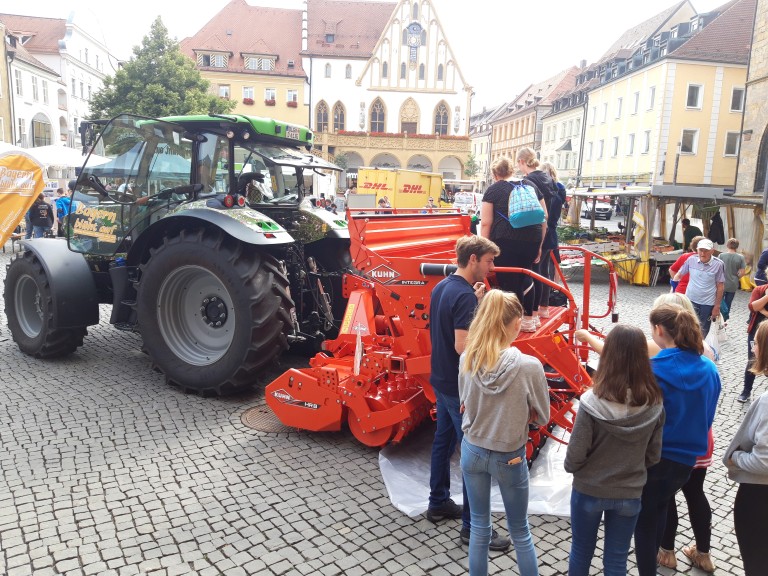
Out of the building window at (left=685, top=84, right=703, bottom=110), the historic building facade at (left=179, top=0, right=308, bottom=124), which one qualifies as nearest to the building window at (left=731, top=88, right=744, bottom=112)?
the building window at (left=685, top=84, right=703, bottom=110)

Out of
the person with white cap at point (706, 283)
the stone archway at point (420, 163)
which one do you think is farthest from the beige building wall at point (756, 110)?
the stone archway at point (420, 163)

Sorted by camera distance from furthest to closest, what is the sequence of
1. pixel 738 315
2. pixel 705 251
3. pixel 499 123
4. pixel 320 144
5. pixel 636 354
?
pixel 499 123 < pixel 320 144 < pixel 738 315 < pixel 705 251 < pixel 636 354

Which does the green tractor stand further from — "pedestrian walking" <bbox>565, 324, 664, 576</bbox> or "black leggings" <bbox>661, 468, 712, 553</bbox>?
"black leggings" <bbox>661, 468, 712, 553</bbox>

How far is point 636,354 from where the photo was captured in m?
2.40

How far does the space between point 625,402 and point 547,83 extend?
64076 mm

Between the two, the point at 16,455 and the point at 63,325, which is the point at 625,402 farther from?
the point at 63,325

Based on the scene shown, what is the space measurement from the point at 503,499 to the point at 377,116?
165 ft

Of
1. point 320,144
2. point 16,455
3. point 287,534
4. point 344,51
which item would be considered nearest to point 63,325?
point 16,455

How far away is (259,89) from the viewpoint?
159 feet

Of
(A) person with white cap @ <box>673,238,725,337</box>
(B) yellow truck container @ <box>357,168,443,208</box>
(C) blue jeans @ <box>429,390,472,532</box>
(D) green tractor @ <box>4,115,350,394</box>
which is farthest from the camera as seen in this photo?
(B) yellow truck container @ <box>357,168,443,208</box>

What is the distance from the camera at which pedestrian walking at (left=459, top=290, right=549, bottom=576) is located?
2.61 m

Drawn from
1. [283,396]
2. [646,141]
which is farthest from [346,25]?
[283,396]

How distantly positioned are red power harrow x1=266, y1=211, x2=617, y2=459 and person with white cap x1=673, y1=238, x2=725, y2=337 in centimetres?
262

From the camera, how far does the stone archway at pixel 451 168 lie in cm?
5059
